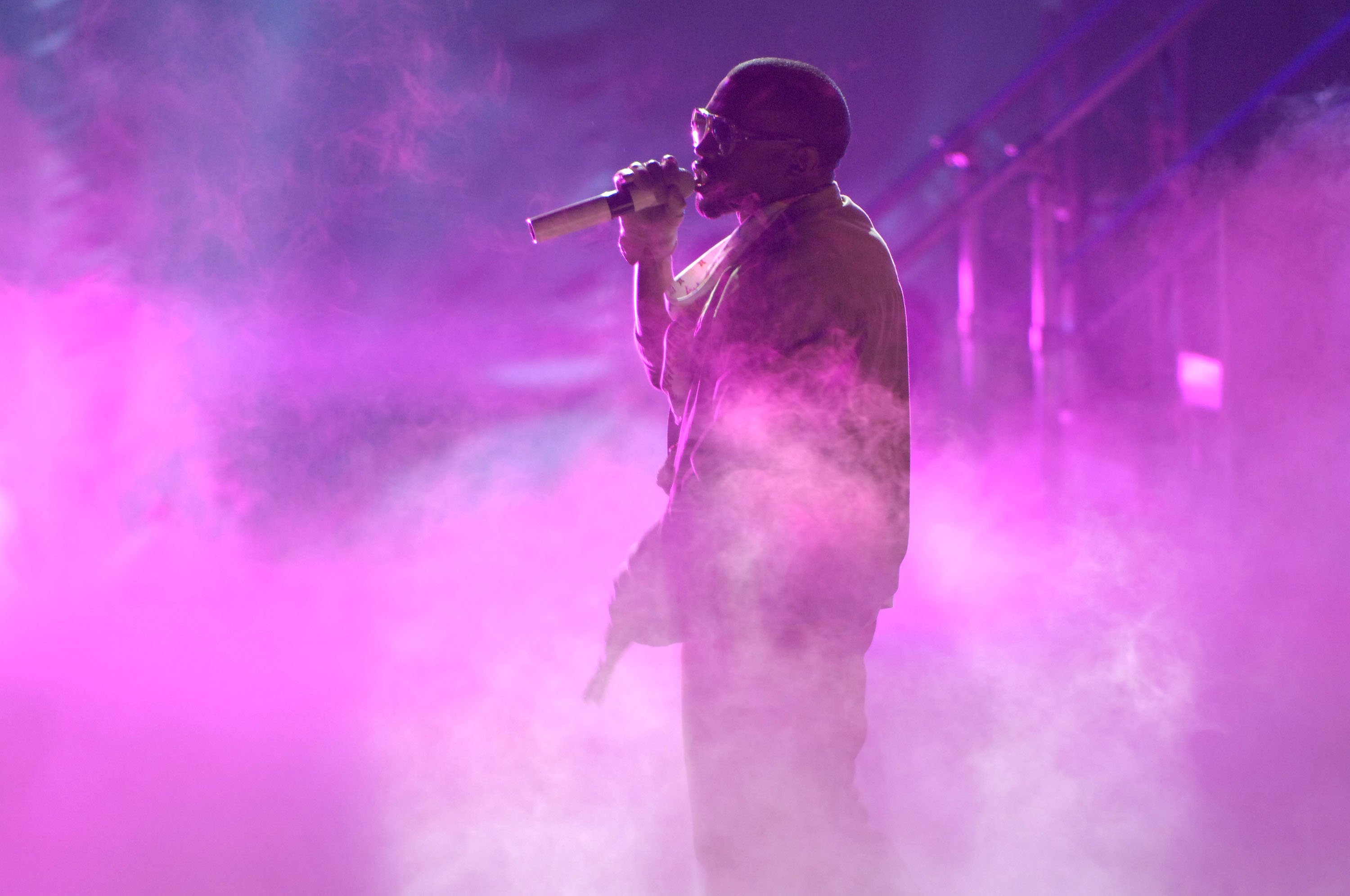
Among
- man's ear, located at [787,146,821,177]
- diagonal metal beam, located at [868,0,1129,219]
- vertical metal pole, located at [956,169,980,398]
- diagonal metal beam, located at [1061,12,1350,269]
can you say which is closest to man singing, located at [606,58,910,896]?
man's ear, located at [787,146,821,177]

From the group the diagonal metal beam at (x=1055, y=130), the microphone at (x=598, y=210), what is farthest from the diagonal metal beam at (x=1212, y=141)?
the microphone at (x=598, y=210)

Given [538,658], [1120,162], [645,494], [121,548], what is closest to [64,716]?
[121,548]

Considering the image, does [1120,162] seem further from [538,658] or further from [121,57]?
[121,57]

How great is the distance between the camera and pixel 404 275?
347cm

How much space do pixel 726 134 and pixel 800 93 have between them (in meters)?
0.10

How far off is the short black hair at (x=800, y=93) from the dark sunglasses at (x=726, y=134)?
0.02m

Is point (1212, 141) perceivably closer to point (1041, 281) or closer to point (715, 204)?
point (1041, 281)

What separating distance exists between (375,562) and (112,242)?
129cm

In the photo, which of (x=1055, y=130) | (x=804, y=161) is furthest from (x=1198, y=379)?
(x=804, y=161)

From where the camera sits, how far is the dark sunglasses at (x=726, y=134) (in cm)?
120

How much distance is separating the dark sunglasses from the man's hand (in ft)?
0.19

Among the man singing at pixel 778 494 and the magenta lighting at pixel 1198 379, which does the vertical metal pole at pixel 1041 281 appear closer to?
the magenta lighting at pixel 1198 379

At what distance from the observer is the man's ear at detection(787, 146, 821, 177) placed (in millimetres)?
1206

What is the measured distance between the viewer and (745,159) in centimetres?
121
